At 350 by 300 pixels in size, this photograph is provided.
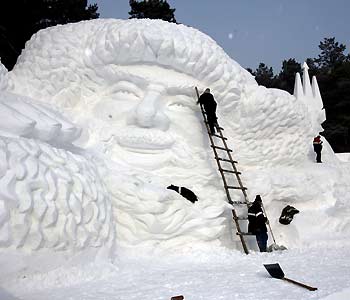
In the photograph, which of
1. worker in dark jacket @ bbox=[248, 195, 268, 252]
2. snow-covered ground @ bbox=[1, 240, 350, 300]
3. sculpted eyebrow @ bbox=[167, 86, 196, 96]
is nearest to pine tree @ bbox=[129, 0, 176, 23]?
sculpted eyebrow @ bbox=[167, 86, 196, 96]

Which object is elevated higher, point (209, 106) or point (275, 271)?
point (209, 106)

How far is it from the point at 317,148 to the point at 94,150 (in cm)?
436

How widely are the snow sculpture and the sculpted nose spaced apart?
0.8 inches

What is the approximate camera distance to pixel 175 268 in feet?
14.7

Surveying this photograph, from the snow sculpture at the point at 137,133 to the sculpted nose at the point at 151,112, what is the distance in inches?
0.8

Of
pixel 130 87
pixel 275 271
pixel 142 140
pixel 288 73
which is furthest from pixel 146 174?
pixel 288 73

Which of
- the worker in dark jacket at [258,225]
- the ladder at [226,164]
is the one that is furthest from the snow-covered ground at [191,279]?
the ladder at [226,164]

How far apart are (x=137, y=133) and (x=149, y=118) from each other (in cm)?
27

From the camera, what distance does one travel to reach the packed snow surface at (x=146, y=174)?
3607mm

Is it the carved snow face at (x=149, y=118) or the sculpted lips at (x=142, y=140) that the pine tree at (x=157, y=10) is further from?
the sculpted lips at (x=142, y=140)

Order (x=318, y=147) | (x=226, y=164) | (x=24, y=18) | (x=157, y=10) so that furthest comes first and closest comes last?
(x=157, y=10) → (x=24, y=18) → (x=318, y=147) → (x=226, y=164)

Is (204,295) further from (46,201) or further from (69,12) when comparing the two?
(69,12)

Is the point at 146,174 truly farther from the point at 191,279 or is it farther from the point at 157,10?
the point at 157,10

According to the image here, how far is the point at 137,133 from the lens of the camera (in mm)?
6160
